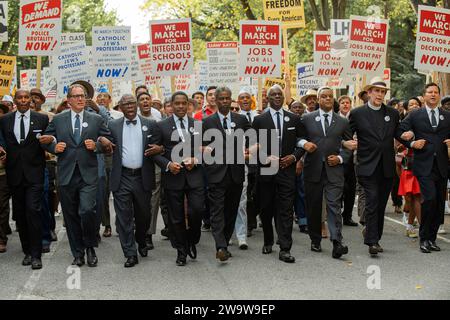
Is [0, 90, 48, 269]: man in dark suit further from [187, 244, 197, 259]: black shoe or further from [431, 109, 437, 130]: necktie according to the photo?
[431, 109, 437, 130]: necktie

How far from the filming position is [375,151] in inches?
414

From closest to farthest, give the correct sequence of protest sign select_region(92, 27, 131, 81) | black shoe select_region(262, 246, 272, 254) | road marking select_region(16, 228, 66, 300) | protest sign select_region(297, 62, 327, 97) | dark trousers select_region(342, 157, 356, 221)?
road marking select_region(16, 228, 66, 300)
black shoe select_region(262, 246, 272, 254)
dark trousers select_region(342, 157, 356, 221)
protest sign select_region(92, 27, 131, 81)
protest sign select_region(297, 62, 327, 97)

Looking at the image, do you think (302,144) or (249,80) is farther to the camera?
(249,80)

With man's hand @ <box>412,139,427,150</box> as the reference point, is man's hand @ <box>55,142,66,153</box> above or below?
above

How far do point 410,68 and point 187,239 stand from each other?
99.3 feet

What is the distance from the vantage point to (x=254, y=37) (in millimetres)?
15648

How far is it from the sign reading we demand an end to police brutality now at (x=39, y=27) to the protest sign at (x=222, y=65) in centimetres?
489

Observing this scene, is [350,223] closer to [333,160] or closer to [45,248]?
[333,160]

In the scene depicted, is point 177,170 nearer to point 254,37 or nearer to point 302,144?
point 302,144

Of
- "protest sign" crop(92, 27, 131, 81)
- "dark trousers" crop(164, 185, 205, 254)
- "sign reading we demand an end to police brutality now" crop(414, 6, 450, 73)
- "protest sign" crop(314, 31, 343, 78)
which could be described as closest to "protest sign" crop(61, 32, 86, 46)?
"protest sign" crop(92, 27, 131, 81)

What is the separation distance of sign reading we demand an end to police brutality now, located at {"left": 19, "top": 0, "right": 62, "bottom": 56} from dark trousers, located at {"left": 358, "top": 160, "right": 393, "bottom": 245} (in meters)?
6.93

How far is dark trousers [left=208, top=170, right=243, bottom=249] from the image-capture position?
32.6 ft

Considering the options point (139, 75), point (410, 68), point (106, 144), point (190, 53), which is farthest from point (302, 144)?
point (410, 68)

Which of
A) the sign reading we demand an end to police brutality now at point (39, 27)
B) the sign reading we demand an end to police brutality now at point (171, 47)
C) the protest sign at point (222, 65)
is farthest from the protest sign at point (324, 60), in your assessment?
the sign reading we demand an end to police brutality now at point (39, 27)
